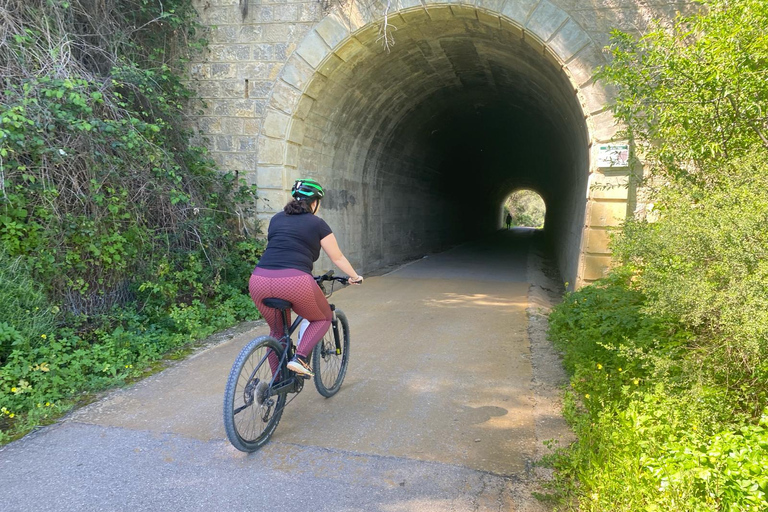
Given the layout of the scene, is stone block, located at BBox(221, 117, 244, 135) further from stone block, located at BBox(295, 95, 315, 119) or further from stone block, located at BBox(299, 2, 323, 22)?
stone block, located at BBox(299, 2, 323, 22)

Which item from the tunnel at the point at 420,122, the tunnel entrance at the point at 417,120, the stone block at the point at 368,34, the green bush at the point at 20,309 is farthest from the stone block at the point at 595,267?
the green bush at the point at 20,309

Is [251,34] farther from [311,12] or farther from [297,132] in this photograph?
[297,132]

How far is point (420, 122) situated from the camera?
1254 centimetres

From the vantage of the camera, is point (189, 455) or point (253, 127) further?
point (253, 127)

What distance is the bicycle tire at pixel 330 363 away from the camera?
3.73m

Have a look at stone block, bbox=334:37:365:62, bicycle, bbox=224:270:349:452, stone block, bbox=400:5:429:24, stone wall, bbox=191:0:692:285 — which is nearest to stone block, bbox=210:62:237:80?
stone wall, bbox=191:0:692:285

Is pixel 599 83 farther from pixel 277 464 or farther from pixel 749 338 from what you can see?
pixel 277 464

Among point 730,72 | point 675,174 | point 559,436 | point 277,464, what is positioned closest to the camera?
point 277,464

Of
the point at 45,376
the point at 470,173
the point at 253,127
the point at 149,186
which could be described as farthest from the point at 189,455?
the point at 470,173

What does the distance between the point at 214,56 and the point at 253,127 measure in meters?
1.30

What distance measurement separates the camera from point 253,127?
7.82 metres

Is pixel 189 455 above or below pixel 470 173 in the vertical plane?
below

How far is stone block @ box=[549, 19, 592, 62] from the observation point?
6414mm

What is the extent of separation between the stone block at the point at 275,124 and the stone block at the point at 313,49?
0.92m
